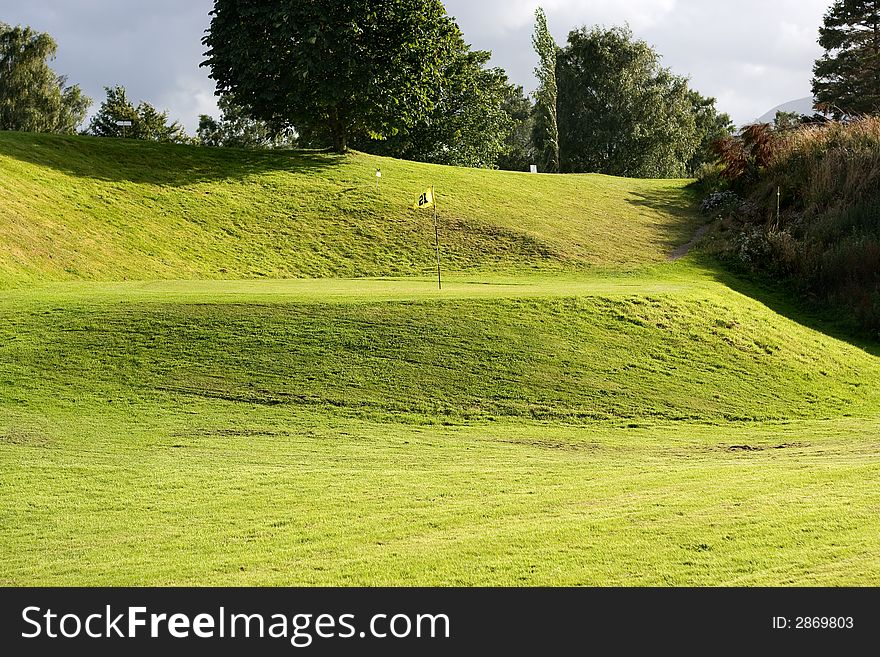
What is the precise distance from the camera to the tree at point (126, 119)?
2525 inches

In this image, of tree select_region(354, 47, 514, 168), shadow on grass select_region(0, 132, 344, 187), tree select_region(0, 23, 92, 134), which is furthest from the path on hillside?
tree select_region(0, 23, 92, 134)

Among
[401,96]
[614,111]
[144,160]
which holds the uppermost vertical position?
[614,111]

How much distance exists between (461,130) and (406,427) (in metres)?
42.4

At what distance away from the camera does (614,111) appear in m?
68.2

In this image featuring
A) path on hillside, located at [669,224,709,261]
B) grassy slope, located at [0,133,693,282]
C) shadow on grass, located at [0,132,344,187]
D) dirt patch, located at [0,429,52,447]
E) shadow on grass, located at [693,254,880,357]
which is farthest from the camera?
shadow on grass, located at [0,132,344,187]

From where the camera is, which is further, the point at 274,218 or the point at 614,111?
the point at 614,111

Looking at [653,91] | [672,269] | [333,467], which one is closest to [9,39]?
[653,91]

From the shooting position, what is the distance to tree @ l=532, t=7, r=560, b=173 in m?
63.3

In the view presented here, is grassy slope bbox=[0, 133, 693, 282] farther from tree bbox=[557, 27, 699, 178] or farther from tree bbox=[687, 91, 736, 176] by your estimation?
tree bbox=[687, 91, 736, 176]

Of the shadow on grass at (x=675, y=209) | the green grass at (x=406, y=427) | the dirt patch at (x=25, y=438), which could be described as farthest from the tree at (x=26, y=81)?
the dirt patch at (x=25, y=438)

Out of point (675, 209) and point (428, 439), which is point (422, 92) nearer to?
point (675, 209)

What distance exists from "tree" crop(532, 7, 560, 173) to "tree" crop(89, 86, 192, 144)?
1041 inches

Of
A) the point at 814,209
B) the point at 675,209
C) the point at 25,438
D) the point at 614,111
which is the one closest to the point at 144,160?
the point at 675,209
